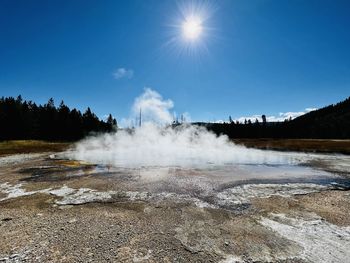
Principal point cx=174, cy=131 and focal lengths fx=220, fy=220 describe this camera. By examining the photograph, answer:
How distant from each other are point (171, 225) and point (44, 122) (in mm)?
81280

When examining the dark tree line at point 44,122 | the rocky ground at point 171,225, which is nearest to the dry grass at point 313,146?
the rocky ground at point 171,225

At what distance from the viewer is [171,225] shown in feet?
23.6

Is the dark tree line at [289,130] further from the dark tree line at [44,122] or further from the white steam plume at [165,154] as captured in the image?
the dark tree line at [44,122]

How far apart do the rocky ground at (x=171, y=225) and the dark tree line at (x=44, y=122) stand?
65.3 metres

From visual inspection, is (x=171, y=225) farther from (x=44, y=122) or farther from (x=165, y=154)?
(x=44, y=122)

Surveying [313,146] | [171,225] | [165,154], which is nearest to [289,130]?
[313,146]

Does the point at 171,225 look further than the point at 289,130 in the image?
No

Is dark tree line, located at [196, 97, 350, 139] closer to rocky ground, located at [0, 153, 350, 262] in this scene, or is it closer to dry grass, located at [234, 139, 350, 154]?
dry grass, located at [234, 139, 350, 154]

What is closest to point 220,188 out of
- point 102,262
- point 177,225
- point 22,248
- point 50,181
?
point 177,225

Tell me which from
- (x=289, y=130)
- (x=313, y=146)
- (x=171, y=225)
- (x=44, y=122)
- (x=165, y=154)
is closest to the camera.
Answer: (x=171, y=225)

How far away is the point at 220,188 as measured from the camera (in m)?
12.1

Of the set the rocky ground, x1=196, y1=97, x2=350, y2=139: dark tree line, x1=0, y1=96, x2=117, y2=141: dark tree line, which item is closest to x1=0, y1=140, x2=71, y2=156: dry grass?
x1=0, y1=96, x2=117, y2=141: dark tree line

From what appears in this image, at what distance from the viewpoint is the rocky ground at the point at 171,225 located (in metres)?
5.52

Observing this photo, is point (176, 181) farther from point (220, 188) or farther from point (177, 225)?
point (177, 225)
